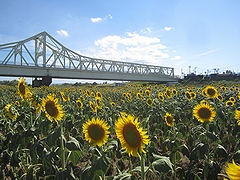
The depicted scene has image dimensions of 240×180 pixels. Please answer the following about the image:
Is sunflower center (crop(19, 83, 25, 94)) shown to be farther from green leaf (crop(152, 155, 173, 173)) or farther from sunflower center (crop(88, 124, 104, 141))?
green leaf (crop(152, 155, 173, 173))

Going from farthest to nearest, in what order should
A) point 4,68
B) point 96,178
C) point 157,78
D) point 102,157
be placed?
point 157,78
point 4,68
point 102,157
point 96,178

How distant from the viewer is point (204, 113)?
114 inches

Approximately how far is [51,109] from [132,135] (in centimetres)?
108

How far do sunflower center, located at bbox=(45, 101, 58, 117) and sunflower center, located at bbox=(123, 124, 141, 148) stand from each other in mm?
957

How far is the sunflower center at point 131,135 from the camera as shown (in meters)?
1.47

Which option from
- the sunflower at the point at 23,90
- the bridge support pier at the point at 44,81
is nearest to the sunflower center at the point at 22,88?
the sunflower at the point at 23,90

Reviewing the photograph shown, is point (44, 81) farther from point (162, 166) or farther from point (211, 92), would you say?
point (162, 166)

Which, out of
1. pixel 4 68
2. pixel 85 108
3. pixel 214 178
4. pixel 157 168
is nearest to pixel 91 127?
pixel 157 168

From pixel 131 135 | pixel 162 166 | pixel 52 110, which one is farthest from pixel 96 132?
pixel 162 166

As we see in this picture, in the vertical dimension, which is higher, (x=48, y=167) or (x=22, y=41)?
(x=22, y=41)

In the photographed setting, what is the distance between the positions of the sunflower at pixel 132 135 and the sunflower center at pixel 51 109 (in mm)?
893

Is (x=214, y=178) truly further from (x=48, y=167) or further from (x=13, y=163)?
(x=13, y=163)

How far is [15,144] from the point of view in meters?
2.53

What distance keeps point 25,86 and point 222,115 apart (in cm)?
293
